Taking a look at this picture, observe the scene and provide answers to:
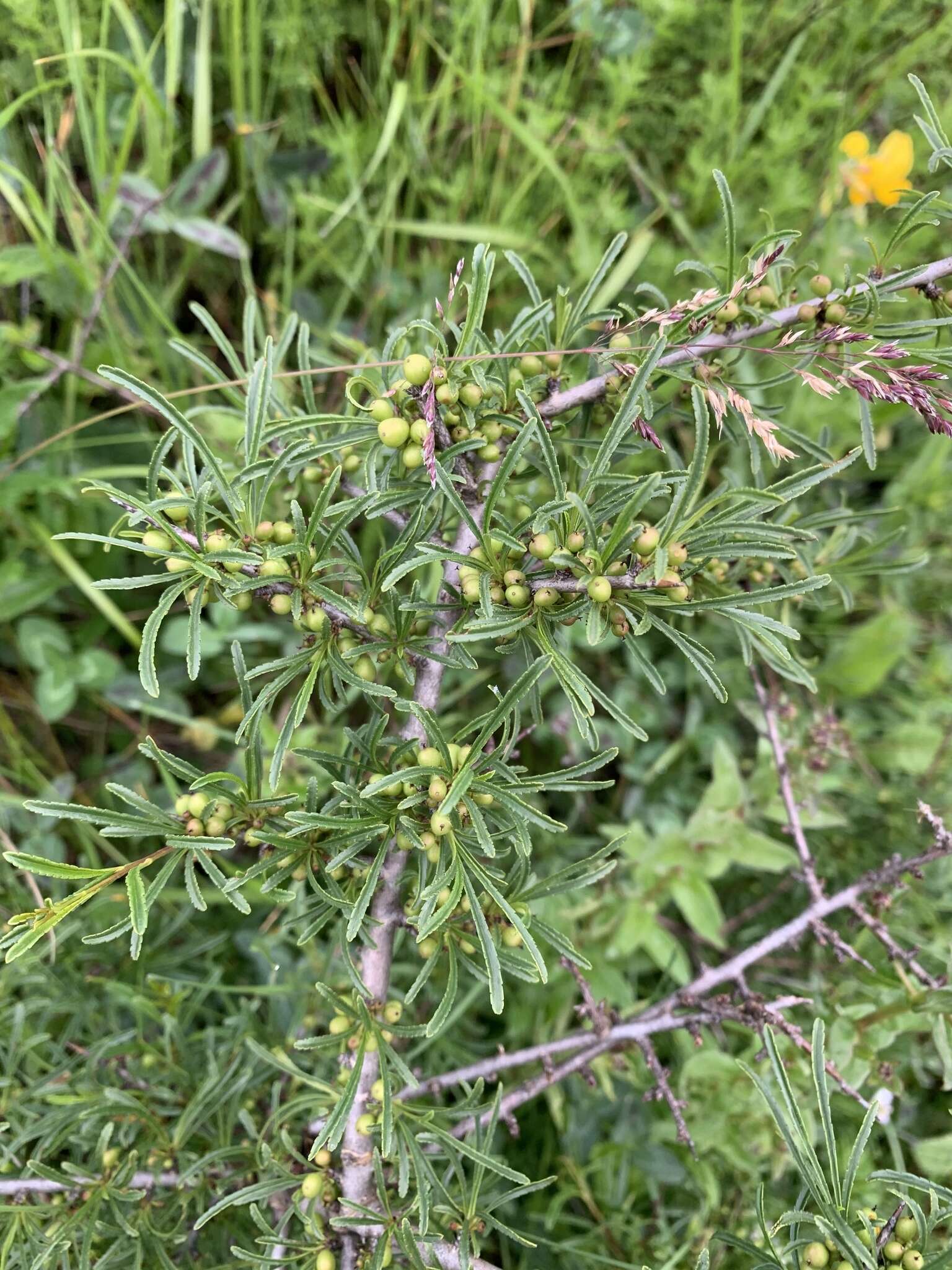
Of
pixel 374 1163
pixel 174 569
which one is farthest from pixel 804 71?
pixel 374 1163

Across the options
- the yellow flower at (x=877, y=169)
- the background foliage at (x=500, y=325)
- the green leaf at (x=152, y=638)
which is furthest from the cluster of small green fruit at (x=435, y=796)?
the yellow flower at (x=877, y=169)

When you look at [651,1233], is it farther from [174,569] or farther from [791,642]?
[174,569]

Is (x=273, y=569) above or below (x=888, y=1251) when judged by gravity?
above

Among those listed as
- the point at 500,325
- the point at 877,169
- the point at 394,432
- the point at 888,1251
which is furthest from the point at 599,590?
the point at 877,169

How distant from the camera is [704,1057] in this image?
189 centimetres

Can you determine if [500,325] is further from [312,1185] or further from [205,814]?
[312,1185]

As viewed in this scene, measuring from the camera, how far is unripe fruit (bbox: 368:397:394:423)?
105 cm

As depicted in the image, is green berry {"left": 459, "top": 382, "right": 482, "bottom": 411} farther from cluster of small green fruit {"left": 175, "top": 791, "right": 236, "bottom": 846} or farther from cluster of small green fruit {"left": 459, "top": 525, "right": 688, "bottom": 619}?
cluster of small green fruit {"left": 175, "top": 791, "right": 236, "bottom": 846}

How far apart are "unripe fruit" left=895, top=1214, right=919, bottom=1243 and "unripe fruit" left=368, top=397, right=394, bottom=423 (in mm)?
1251

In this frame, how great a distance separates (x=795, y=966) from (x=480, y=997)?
91cm

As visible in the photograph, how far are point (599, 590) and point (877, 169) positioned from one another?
2246 millimetres

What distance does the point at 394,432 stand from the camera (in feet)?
3.39

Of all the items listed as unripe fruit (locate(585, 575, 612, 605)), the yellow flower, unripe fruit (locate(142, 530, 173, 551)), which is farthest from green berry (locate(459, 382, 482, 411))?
the yellow flower

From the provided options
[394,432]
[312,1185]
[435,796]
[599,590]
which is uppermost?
[394,432]
